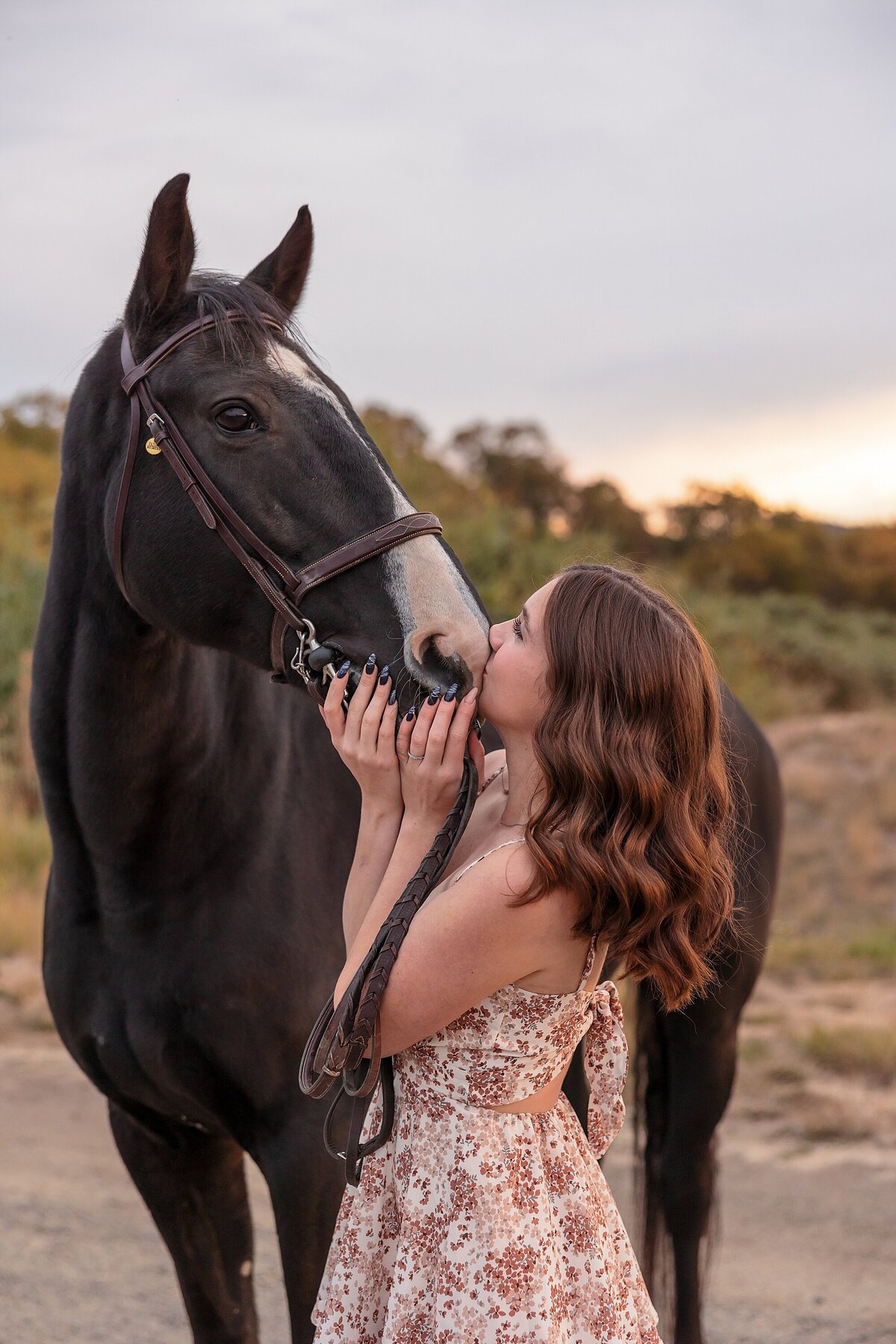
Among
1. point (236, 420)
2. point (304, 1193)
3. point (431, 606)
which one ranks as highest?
point (236, 420)

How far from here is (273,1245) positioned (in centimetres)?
397

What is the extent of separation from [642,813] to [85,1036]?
128 centimetres

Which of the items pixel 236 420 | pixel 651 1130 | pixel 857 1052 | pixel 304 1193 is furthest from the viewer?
pixel 857 1052

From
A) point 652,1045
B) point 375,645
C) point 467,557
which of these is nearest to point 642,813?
point 375,645

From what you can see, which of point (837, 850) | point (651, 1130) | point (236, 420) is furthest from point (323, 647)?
point (837, 850)

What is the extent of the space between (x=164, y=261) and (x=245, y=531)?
518mm

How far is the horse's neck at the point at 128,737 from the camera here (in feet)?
6.87

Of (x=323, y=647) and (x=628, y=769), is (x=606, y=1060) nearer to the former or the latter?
(x=628, y=769)

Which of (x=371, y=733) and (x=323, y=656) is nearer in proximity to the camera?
(x=371, y=733)

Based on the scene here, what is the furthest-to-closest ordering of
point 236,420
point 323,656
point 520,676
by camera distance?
point 236,420 < point 323,656 < point 520,676

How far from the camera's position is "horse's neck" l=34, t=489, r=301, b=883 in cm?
209

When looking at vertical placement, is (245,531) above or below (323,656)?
above

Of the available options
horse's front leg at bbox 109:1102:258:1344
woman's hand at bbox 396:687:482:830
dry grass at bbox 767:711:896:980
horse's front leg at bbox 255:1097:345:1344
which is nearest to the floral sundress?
woman's hand at bbox 396:687:482:830

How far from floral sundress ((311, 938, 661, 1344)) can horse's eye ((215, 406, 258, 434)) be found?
100 centimetres
